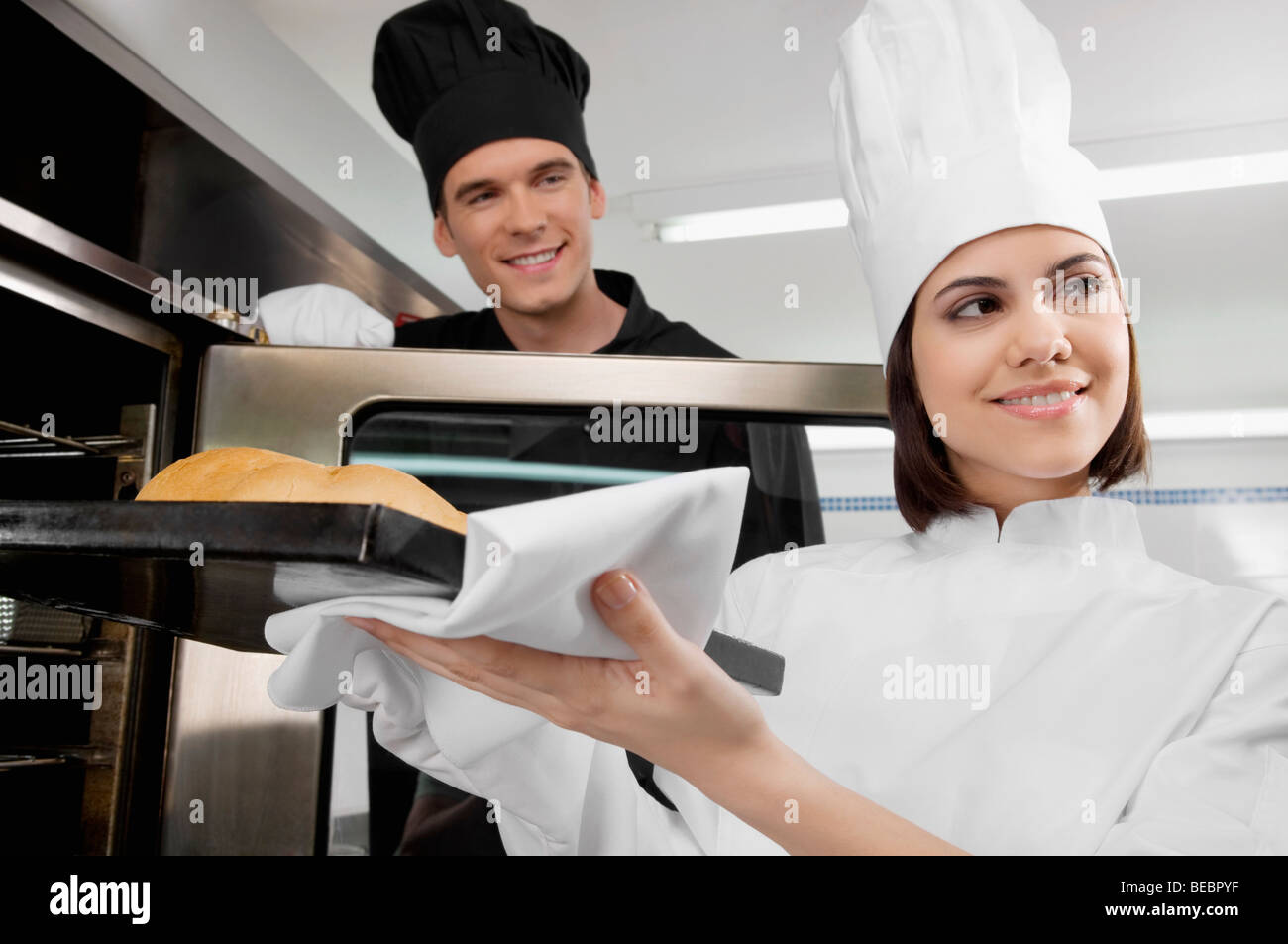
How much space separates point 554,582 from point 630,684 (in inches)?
5.6

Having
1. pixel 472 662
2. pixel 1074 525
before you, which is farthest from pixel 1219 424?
pixel 472 662

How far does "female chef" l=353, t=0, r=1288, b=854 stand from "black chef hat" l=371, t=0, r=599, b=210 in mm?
725

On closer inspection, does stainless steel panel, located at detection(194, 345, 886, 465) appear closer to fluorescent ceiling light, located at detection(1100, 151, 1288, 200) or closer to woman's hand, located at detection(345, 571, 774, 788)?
woman's hand, located at detection(345, 571, 774, 788)

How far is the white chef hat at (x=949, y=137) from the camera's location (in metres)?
0.90

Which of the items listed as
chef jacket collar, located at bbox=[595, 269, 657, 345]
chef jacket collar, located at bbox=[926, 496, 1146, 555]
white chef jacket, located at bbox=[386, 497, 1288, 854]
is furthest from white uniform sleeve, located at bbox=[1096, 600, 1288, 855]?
chef jacket collar, located at bbox=[595, 269, 657, 345]

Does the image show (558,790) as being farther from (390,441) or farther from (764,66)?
(764,66)

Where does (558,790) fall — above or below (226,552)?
below

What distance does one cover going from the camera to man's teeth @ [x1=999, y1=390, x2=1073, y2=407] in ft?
2.79

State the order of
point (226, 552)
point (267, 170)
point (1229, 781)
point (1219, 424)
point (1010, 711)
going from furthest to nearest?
point (1219, 424) < point (267, 170) < point (1010, 711) < point (1229, 781) < point (226, 552)

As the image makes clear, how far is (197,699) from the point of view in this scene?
81 centimetres

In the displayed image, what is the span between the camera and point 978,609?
0.89 meters

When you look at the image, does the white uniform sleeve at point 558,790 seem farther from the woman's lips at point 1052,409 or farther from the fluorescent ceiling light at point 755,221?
the fluorescent ceiling light at point 755,221

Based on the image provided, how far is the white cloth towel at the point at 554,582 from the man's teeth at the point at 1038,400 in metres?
0.48

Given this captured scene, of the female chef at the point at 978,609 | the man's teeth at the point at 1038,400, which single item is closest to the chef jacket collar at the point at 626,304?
the female chef at the point at 978,609
